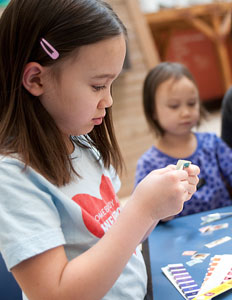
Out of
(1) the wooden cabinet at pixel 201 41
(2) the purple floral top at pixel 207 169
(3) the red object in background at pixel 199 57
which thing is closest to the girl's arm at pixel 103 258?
(2) the purple floral top at pixel 207 169

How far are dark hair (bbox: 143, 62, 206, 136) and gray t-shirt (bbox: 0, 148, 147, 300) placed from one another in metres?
0.75

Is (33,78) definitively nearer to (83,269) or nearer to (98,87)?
(98,87)

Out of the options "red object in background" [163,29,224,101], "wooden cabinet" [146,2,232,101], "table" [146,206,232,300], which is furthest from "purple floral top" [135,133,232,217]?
"red object in background" [163,29,224,101]

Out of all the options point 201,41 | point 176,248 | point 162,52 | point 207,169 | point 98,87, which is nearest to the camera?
point 98,87

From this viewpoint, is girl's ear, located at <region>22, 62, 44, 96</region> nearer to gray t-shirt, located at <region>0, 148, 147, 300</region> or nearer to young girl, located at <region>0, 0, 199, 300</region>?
young girl, located at <region>0, 0, 199, 300</region>

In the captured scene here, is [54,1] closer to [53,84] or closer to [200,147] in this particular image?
[53,84]

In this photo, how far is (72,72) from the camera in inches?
23.9

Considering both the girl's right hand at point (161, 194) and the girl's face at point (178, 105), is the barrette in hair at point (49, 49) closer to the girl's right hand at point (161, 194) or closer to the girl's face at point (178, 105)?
the girl's right hand at point (161, 194)

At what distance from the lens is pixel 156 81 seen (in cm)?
150

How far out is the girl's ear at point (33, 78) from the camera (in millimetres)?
616

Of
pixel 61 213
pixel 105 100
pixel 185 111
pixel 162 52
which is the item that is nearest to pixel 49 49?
pixel 105 100

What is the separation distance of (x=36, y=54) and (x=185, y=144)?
3.23 ft

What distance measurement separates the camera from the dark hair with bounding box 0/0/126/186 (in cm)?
60

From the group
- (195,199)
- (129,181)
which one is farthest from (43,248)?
(129,181)
